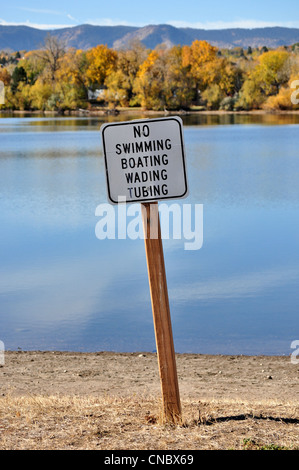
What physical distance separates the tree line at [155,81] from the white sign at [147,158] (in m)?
94.1

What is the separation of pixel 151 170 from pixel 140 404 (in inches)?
80.8

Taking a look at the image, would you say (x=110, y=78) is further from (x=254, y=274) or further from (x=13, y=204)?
(x=254, y=274)

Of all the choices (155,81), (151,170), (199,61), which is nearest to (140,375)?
(151,170)

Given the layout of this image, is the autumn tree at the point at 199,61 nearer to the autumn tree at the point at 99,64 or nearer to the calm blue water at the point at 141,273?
the autumn tree at the point at 99,64

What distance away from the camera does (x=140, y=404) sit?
5836 mm

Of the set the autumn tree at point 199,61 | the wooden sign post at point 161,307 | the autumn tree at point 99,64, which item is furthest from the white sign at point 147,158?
the autumn tree at point 99,64

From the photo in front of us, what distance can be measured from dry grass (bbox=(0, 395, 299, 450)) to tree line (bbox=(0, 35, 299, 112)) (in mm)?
93841

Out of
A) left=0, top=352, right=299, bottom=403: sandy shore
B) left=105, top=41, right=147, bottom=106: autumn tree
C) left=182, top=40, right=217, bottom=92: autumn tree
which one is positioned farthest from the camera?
left=105, top=41, right=147, bottom=106: autumn tree

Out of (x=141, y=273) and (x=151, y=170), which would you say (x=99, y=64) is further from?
(x=151, y=170)

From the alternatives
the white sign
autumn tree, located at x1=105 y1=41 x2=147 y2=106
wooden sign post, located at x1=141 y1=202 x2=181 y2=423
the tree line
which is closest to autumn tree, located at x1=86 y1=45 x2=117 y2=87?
the tree line

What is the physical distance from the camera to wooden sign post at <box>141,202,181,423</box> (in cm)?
505

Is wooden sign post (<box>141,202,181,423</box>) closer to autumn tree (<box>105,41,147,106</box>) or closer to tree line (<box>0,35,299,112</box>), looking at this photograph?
tree line (<box>0,35,299,112</box>)

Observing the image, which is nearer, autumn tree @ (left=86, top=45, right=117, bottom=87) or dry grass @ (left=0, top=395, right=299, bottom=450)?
dry grass @ (left=0, top=395, right=299, bottom=450)

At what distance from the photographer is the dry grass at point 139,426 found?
464 centimetres
